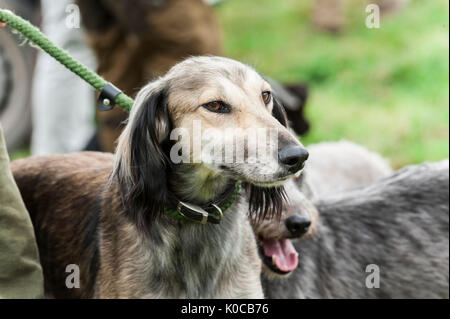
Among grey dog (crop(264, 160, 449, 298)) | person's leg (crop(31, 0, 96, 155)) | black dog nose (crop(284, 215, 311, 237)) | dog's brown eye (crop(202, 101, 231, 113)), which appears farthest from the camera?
person's leg (crop(31, 0, 96, 155))

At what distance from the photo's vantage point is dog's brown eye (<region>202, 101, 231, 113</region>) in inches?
118

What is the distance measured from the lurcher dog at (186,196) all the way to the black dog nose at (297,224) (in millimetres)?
357

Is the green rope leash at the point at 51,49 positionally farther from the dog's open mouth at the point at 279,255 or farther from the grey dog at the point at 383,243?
the grey dog at the point at 383,243

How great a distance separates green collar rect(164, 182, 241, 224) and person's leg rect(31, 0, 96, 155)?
3.76 meters

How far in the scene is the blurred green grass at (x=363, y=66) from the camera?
7465 millimetres

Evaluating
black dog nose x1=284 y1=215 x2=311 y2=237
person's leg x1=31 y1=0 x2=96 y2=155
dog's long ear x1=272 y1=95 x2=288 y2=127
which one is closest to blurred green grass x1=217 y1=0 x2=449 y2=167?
person's leg x1=31 y1=0 x2=96 y2=155

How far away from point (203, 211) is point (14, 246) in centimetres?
89

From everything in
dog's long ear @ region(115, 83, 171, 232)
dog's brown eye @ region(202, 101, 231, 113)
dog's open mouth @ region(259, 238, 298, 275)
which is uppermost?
dog's brown eye @ region(202, 101, 231, 113)

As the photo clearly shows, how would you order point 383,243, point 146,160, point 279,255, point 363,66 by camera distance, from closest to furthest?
point 146,160 < point 279,255 < point 383,243 < point 363,66

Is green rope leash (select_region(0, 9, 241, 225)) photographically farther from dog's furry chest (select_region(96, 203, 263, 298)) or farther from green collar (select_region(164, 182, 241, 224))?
dog's furry chest (select_region(96, 203, 263, 298))

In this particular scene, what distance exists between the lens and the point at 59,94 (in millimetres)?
6688

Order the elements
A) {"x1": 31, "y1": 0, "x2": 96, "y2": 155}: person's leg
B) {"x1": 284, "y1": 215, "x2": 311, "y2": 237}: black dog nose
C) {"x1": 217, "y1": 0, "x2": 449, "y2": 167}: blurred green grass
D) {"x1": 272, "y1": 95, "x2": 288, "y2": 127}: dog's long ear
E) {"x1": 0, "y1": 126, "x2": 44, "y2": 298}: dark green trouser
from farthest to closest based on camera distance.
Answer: {"x1": 217, "y1": 0, "x2": 449, "y2": 167}: blurred green grass
{"x1": 31, "y1": 0, "x2": 96, "y2": 155}: person's leg
{"x1": 284, "y1": 215, "x2": 311, "y2": 237}: black dog nose
{"x1": 272, "y1": 95, "x2": 288, "y2": 127}: dog's long ear
{"x1": 0, "y1": 126, "x2": 44, "y2": 298}: dark green trouser

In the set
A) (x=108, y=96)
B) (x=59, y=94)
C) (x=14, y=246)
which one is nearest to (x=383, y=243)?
(x=108, y=96)

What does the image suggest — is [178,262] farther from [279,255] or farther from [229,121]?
[279,255]
